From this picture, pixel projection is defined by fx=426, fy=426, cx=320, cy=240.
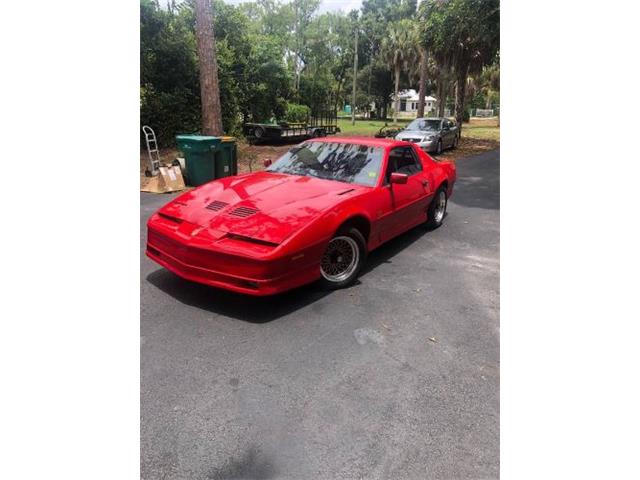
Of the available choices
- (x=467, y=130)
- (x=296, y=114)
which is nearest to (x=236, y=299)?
(x=296, y=114)

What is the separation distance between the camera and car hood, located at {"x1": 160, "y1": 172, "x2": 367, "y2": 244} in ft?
11.5

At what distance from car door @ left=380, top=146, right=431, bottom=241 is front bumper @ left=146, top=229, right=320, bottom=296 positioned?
1341mm

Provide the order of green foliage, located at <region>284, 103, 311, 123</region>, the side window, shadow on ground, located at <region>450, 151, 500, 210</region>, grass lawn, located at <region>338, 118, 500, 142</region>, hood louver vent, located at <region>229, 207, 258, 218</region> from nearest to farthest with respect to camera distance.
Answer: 1. hood louver vent, located at <region>229, 207, 258, 218</region>
2. the side window
3. shadow on ground, located at <region>450, 151, 500, 210</region>
4. green foliage, located at <region>284, 103, 311, 123</region>
5. grass lawn, located at <region>338, 118, 500, 142</region>

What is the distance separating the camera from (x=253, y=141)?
16.4 m

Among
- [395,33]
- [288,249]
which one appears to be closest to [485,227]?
[288,249]

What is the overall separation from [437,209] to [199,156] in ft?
16.3

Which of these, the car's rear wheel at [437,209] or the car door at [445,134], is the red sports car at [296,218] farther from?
the car door at [445,134]

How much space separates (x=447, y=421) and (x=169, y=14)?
15208 mm

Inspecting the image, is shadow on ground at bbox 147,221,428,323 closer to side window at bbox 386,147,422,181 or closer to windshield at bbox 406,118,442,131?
side window at bbox 386,147,422,181

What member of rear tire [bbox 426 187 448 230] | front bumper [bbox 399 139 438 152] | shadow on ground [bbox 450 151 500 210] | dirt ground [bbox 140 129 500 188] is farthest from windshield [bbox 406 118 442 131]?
rear tire [bbox 426 187 448 230]

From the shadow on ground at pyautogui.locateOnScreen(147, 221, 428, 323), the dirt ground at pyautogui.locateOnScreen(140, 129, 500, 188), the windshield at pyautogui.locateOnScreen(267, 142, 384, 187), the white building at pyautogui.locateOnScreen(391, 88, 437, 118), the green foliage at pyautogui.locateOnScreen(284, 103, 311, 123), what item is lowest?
the shadow on ground at pyautogui.locateOnScreen(147, 221, 428, 323)

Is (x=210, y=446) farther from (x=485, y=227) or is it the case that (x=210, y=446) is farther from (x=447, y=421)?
(x=485, y=227)

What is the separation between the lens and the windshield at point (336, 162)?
457 centimetres

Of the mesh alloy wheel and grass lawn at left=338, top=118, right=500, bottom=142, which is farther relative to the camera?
grass lawn at left=338, top=118, right=500, bottom=142
